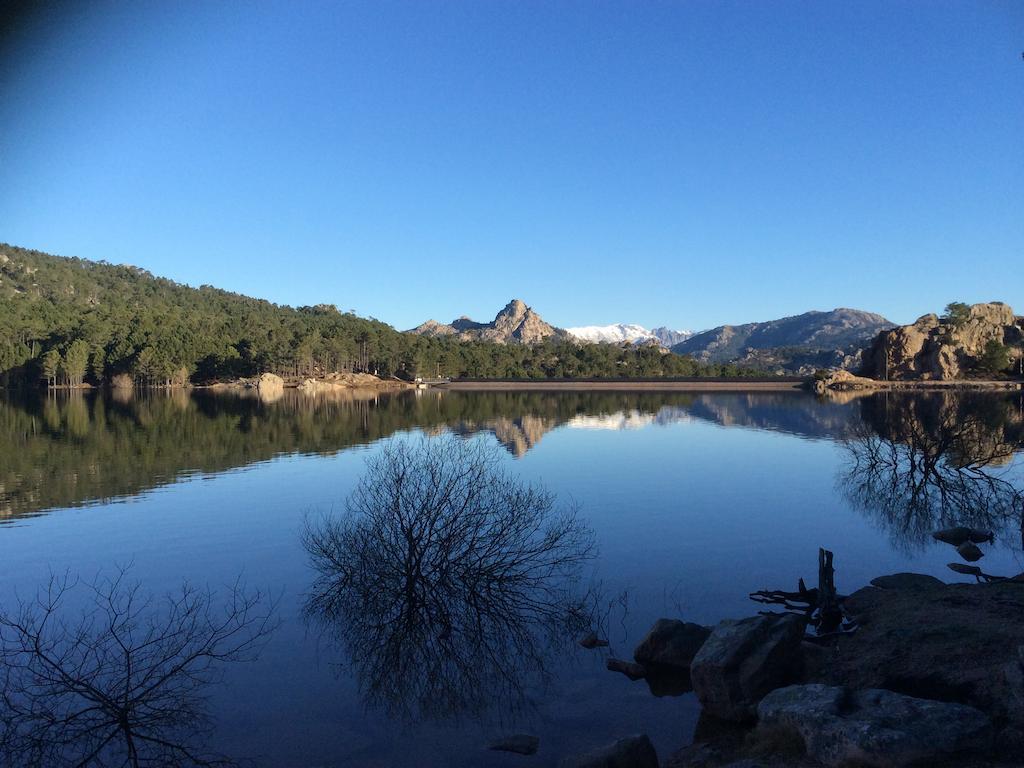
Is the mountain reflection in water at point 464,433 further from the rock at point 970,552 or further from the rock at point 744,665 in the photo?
the rock at point 744,665

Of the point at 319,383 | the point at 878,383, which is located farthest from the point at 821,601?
the point at 878,383

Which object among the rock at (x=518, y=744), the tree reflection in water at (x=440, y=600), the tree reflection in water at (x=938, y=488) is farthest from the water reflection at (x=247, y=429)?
the rock at (x=518, y=744)

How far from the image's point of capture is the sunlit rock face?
174m

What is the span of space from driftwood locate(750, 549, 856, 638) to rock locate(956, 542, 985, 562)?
8114mm

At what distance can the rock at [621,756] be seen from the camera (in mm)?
10508

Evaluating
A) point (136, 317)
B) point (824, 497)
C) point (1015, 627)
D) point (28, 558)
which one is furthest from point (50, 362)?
point (1015, 627)

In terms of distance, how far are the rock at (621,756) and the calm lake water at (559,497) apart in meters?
1.28

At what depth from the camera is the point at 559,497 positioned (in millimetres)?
34219

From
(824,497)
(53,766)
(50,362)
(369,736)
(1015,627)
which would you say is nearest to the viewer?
(53,766)

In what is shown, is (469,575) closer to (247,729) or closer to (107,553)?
(247,729)

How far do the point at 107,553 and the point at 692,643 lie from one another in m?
20.0

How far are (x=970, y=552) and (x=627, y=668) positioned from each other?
15.8 meters

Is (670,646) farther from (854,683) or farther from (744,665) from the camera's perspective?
(854,683)

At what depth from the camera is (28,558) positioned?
23.5 m
